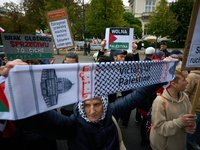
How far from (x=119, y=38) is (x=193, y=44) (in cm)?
267

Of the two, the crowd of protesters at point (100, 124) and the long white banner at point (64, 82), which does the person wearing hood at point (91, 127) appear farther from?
the long white banner at point (64, 82)

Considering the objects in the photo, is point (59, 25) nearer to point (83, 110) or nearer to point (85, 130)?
point (83, 110)

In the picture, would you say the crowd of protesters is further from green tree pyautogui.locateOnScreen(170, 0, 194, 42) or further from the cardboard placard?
green tree pyautogui.locateOnScreen(170, 0, 194, 42)

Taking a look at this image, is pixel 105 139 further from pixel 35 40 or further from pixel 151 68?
pixel 35 40

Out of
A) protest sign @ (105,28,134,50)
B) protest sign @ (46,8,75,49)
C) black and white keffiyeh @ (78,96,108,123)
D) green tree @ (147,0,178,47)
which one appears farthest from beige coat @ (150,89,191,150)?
green tree @ (147,0,178,47)

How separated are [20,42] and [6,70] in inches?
68.9

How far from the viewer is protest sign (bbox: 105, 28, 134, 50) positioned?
385 cm

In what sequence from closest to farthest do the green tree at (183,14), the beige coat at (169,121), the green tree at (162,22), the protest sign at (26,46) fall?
Result: the beige coat at (169,121)
the protest sign at (26,46)
the green tree at (162,22)
the green tree at (183,14)

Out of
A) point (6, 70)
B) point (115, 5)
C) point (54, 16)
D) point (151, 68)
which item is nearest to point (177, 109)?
point (151, 68)

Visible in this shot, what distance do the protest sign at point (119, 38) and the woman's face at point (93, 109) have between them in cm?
290

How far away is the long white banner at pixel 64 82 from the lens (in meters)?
0.69

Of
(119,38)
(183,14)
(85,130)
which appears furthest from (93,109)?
(183,14)

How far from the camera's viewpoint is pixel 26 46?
2.26 m

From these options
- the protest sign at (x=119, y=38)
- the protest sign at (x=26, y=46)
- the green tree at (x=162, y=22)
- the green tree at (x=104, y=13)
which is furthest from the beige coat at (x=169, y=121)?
the green tree at (x=162, y=22)
